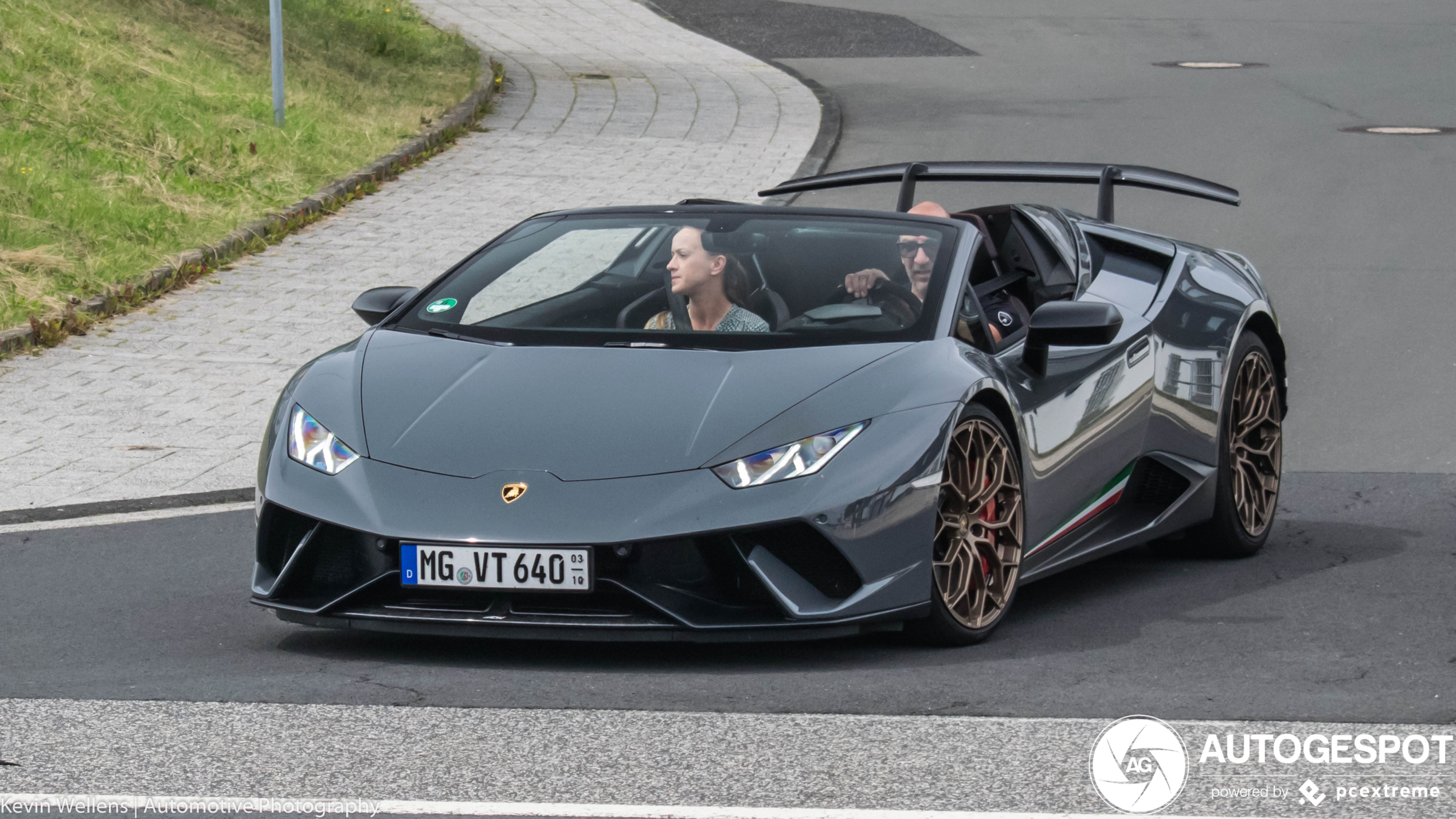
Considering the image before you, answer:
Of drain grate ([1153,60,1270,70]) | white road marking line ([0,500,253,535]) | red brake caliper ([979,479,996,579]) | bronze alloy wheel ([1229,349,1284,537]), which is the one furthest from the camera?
drain grate ([1153,60,1270,70])

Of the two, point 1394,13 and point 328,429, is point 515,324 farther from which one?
point 1394,13

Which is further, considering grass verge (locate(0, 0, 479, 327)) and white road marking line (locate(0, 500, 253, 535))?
grass verge (locate(0, 0, 479, 327))

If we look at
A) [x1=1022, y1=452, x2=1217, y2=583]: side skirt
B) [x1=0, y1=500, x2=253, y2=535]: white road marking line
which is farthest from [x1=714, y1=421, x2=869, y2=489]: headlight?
[x1=0, y1=500, x2=253, y2=535]: white road marking line

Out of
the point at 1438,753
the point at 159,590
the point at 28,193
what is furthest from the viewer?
the point at 28,193

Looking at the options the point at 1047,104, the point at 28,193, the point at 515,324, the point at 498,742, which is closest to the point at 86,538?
the point at 515,324

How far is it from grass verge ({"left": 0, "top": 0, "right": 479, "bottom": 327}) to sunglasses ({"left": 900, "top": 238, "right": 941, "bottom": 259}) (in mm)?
7167

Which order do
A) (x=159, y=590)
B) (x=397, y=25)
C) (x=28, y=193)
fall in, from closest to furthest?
(x=159, y=590), (x=28, y=193), (x=397, y=25)

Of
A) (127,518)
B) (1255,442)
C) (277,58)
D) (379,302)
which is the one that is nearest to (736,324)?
(379,302)

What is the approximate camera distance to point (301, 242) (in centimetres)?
1512

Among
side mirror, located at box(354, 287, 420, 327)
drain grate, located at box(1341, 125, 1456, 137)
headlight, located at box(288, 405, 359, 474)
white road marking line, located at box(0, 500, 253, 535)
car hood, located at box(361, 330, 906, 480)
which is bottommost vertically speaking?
drain grate, located at box(1341, 125, 1456, 137)

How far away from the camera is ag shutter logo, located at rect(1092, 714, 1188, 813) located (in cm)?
420

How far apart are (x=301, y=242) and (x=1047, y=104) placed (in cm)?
986

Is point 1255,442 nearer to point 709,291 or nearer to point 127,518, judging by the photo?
point 709,291

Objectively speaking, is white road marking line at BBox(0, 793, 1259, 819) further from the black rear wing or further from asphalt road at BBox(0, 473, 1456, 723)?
the black rear wing
